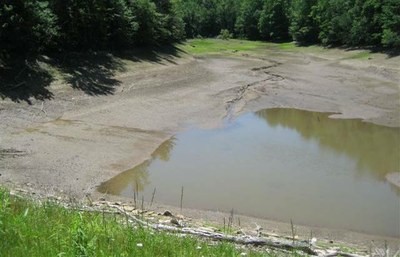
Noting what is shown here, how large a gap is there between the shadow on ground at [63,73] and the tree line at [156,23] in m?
0.79

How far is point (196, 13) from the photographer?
340 feet

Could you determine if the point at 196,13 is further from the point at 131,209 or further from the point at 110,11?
the point at 131,209

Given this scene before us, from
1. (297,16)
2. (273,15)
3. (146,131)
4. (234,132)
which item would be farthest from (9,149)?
(273,15)

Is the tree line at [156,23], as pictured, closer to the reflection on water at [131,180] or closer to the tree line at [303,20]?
the tree line at [303,20]

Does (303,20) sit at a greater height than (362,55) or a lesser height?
greater

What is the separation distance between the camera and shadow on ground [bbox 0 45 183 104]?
23.3 m

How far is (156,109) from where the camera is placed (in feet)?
84.0

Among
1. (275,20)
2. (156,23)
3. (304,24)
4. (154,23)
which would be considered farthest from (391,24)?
A: (275,20)

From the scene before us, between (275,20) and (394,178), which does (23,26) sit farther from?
(275,20)

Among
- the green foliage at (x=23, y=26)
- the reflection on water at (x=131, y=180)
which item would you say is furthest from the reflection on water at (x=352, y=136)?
the green foliage at (x=23, y=26)

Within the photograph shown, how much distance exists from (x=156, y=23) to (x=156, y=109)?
1695 centimetres

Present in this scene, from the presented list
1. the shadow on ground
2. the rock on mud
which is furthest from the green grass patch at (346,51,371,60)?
the rock on mud

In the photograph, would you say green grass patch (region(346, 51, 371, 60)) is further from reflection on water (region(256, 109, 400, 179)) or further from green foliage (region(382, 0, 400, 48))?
reflection on water (region(256, 109, 400, 179))

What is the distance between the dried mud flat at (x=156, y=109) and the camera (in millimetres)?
15453
